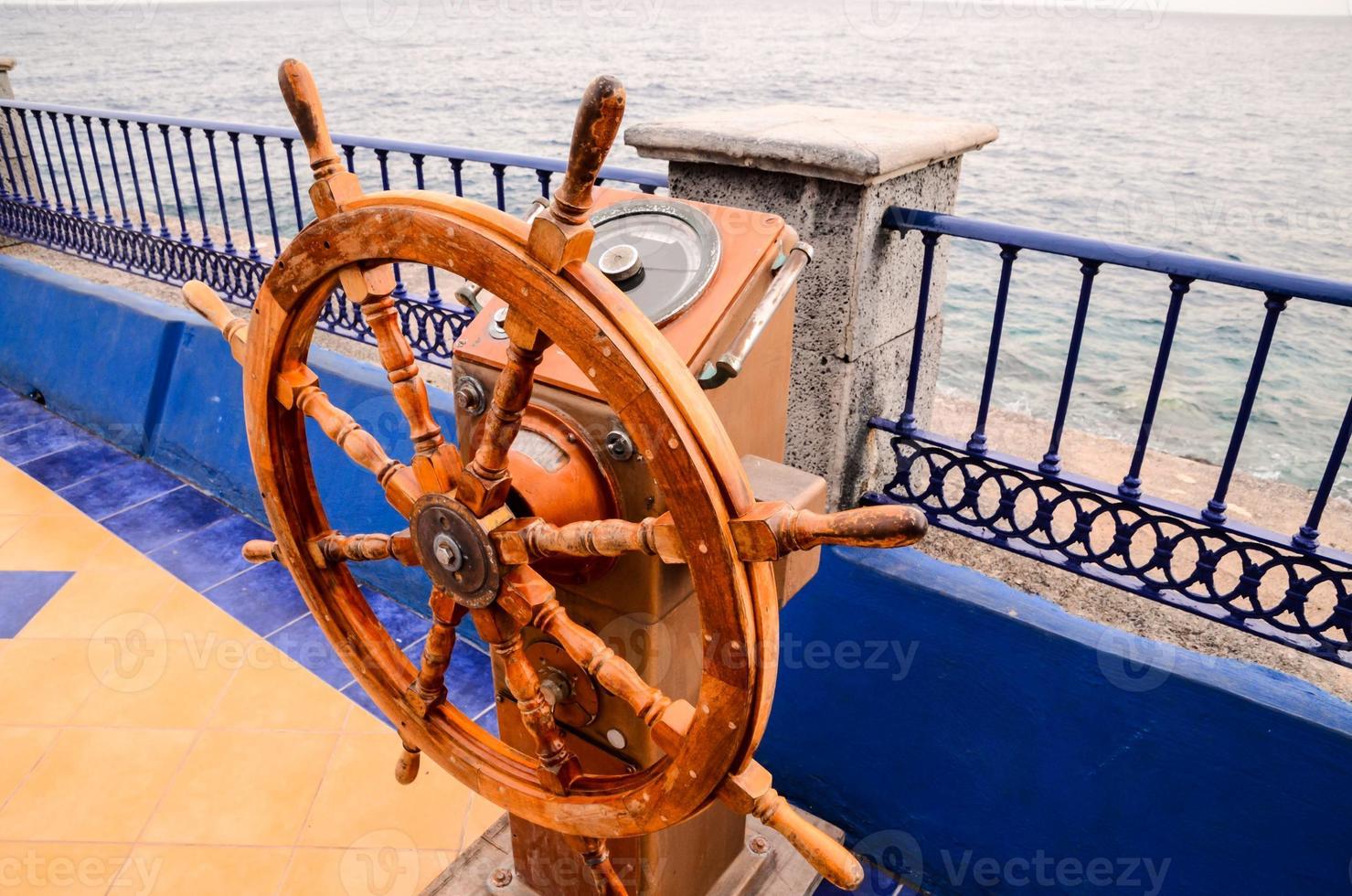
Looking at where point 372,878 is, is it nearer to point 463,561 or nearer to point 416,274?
point 463,561

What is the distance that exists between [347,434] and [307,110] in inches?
15.3

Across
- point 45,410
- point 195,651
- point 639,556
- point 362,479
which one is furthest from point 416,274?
point 639,556

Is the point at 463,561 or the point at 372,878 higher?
the point at 463,561

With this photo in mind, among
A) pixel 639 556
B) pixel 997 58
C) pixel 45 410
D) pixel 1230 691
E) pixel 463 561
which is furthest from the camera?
pixel 997 58

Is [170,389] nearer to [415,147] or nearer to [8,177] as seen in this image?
[415,147]

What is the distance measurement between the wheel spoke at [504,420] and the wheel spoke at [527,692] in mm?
159

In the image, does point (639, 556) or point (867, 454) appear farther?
point (867, 454)

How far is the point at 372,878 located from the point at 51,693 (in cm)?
119

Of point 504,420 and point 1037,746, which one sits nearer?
point 504,420

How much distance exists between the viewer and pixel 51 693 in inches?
96.8

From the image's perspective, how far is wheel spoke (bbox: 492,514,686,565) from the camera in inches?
33.7

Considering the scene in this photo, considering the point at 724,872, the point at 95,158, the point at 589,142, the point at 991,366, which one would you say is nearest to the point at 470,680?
the point at 724,872

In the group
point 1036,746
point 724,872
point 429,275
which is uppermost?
point 429,275

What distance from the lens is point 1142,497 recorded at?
179 cm
